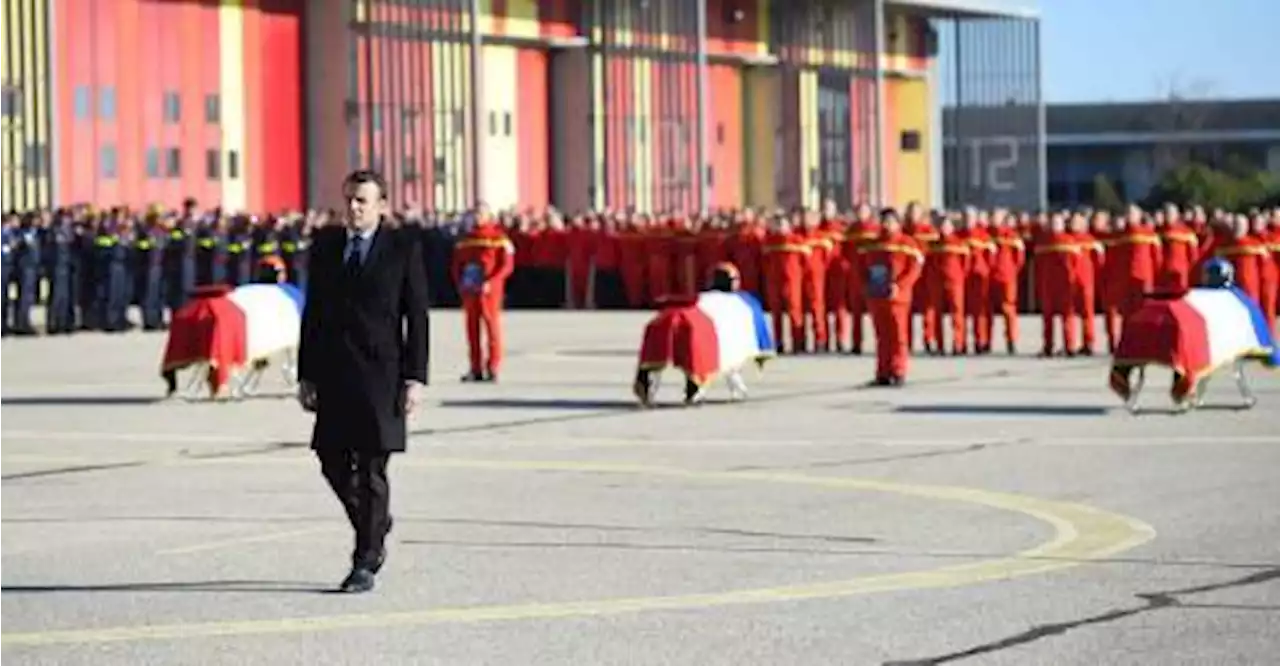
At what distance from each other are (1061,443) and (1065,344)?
45.0 feet

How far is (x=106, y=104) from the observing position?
49406 millimetres

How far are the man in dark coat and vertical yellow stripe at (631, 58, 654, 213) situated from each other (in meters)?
47.0

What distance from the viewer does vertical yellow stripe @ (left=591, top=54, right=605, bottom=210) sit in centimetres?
6056

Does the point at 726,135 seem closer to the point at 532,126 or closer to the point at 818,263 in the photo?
the point at 532,126

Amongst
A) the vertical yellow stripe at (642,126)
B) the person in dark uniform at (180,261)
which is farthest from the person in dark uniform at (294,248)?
the vertical yellow stripe at (642,126)

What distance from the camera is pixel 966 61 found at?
7438 centimetres

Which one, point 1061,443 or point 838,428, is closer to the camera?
point 1061,443

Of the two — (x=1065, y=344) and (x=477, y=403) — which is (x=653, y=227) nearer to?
(x=1065, y=344)

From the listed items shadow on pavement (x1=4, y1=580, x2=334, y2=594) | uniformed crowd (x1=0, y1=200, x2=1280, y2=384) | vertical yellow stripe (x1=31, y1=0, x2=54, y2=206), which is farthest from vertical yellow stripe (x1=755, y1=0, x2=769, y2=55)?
shadow on pavement (x1=4, y1=580, x2=334, y2=594)

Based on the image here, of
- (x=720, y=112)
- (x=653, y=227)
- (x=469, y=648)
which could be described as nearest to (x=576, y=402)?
(x=469, y=648)

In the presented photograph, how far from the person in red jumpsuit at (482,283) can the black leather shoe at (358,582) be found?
1698 cm

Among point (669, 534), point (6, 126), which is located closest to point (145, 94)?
point (6, 126)

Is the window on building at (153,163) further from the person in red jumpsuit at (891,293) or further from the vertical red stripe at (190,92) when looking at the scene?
the person in red jumpsuit at (891,293)

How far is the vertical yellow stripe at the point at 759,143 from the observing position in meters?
67.3
